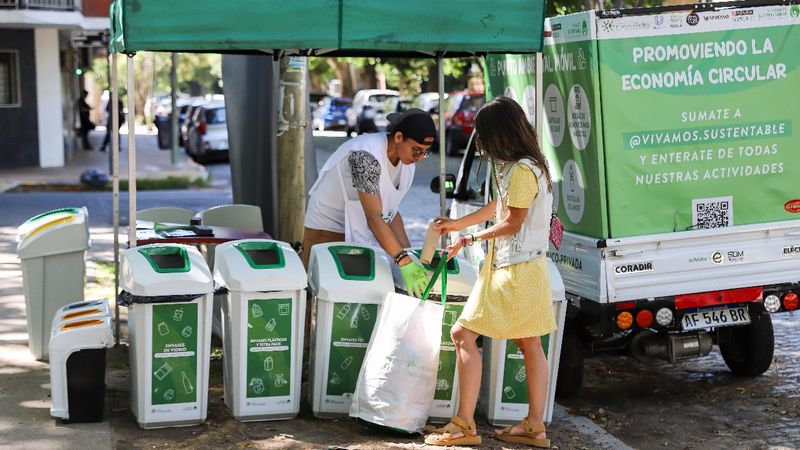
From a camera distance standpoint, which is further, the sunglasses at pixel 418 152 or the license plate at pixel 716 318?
the license plate at pixel 716 318

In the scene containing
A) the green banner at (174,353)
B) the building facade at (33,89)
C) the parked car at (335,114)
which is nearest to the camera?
the green banner at (174,353)

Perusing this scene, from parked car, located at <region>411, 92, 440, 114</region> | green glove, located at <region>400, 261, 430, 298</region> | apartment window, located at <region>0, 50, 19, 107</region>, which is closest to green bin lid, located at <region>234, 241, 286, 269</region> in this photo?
green glove, located at <region>400, 261, 430, 298</region>

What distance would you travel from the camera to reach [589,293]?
273 inches

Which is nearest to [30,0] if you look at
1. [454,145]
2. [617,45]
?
[454,145]

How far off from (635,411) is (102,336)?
342 cm

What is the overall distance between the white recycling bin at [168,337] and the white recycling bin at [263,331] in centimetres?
15

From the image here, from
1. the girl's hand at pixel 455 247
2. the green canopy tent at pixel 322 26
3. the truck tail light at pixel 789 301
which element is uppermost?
the green canopy tent at pixel 322 26

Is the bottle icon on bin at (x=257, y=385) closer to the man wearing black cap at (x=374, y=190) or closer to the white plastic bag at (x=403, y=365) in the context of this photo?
the white plastic bag at (x=403, y=365)

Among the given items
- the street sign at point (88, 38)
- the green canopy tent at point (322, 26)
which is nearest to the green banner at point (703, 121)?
the green canopy tent at point (322, 26)

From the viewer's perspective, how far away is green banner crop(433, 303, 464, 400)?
6.05 m

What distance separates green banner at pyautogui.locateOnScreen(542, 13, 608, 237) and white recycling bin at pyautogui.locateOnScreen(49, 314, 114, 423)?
9.73 ft

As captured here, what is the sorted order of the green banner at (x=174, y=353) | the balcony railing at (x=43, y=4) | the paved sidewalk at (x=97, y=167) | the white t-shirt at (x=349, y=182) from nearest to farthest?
the green banner at (x=174, y=353), the white t-shirt at (x=349, y=182), the paved sidewalk at (x=97, y=167), the balcony railing at (x=43, y=4)

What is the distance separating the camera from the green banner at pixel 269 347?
5.87m

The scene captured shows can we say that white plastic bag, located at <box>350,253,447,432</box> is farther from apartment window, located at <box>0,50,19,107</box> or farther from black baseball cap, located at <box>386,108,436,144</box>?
apartment window, located at <box>0,50,19,107</box>
